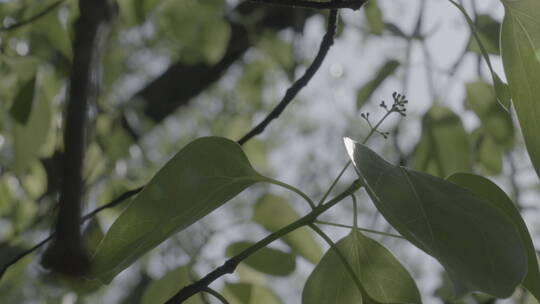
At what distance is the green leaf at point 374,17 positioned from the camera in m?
1.09

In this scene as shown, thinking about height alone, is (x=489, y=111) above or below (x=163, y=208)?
below

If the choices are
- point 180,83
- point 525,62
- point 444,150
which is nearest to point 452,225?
point 525,62

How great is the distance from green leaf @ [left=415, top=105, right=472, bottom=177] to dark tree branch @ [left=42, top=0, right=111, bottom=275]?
0.44 m

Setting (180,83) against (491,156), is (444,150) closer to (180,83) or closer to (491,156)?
(491,156)

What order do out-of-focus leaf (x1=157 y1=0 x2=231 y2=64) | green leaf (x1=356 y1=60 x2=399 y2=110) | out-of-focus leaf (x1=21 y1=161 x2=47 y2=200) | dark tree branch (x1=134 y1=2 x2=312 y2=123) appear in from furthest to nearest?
dark tree branch (x1=134 y1=2 x2=312 y2=123) < out-of-focus leaf (x1=157 y1=0 x2=231 y2=64) < out-of-focus leaf (x1=21 y1=161 x2=47 y2=200) < green leaf (x1=356 y1=60 x2=399 y2=110)

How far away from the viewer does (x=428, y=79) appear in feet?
3.97

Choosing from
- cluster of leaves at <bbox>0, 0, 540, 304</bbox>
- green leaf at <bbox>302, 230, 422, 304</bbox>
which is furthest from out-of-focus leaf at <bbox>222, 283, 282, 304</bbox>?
green leaf at <bbox>302, 230, 422, 304</bbox>

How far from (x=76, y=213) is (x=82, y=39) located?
36cm

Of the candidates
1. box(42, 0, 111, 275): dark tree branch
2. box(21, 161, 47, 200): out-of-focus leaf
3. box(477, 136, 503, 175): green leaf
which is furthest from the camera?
box(21, 161, 47, 200): out-of-focus leaf

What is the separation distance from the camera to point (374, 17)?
3.59 ft

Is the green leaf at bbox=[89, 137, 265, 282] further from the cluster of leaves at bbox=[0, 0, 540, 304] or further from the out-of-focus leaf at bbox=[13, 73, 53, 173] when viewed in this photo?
the out-of-focus leaf at bbox=[13, 73, 53, 173]

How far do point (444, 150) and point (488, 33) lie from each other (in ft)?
0.65

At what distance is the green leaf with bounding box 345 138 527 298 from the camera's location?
1.25 ft

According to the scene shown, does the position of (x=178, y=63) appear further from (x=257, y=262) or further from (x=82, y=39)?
(x=257, y=262)
